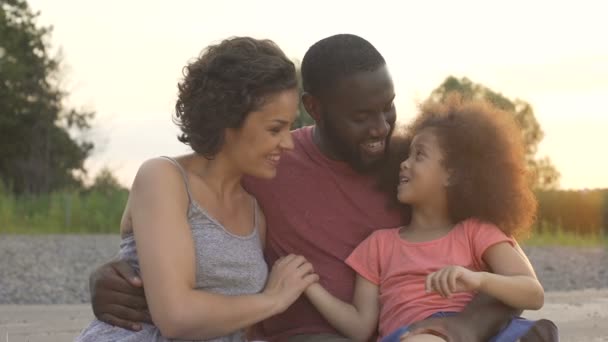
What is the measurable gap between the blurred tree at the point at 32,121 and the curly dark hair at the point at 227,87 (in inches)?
1087

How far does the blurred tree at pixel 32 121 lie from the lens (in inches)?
1181

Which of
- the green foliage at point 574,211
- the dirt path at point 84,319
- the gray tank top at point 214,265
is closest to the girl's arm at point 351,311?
the gray tank top at point 214,265

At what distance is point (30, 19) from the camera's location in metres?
31.5

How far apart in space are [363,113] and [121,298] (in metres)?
0.94

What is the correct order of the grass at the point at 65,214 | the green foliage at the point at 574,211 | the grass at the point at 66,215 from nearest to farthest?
the green foliage at the point at 574,211
the grass at the point at 66,215
the grass at the point at 65,214

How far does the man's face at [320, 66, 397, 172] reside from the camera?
10.3 ft

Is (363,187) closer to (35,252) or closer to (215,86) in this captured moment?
(215,86)

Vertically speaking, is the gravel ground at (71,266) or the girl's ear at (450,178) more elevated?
the girl's ear at (450,178)

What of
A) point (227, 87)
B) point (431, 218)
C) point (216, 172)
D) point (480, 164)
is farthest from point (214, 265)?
point (480, 164)

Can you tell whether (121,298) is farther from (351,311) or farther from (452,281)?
(452,281)

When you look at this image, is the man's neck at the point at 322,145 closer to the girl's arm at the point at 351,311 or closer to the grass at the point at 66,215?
the girl's arm at the point at 351,311

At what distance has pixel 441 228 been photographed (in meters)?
3.20

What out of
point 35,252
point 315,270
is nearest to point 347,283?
point 315,270

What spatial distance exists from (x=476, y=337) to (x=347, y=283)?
1.89 feet
